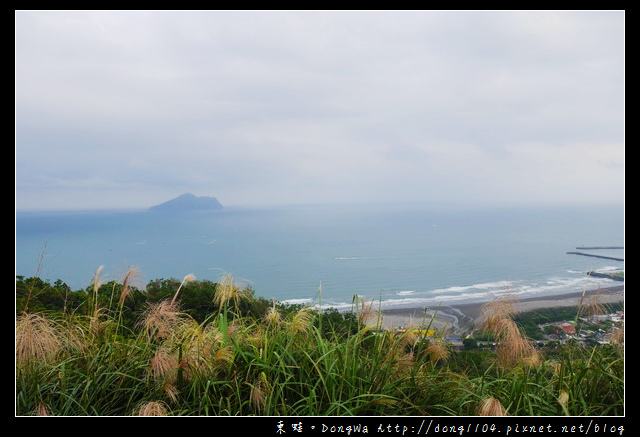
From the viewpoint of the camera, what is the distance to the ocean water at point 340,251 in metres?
2.47

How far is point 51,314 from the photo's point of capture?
2525 millimetres

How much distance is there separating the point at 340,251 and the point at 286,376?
2870 mm

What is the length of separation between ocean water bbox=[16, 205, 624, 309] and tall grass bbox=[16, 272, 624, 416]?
13.1 inches

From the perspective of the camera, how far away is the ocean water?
247 cm

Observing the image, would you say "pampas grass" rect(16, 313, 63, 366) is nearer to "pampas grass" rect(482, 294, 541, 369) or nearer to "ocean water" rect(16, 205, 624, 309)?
"ocean water" rect(16, 205, 624, 309)

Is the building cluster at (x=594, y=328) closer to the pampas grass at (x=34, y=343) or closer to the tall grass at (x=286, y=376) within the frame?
the tall grass at (x=286, y=376)

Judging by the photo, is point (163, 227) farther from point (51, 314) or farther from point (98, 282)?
point (98, 282)

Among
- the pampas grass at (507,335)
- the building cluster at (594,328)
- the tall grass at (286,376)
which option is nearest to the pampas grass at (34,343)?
the tall grass at (286,376)

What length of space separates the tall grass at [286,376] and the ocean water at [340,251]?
332mm

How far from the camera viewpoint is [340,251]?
15.4ft

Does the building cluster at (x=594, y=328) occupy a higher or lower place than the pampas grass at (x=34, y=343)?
lower
